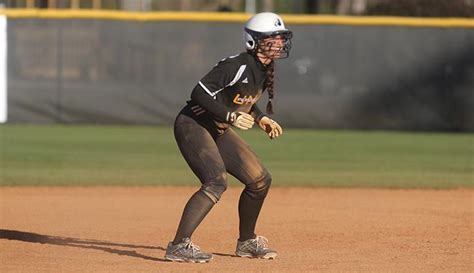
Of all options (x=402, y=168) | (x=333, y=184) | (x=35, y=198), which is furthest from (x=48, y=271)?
(x=402, y=168)

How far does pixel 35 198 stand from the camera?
10750 mm

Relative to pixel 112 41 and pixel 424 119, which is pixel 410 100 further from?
pixel 112 41

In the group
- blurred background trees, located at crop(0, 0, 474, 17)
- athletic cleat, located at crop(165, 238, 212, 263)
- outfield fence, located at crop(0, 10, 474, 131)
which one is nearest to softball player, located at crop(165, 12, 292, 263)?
athletic cleat, located at crop(165, 238, 212, 263)

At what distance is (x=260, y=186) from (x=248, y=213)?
0.79 ft

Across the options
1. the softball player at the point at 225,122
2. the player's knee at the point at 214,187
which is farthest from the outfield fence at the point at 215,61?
the player's knee at the point at 214,187

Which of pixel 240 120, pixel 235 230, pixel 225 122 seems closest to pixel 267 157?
pixel 235 230

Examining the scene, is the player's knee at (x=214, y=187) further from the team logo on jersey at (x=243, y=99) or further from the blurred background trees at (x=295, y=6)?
the blurred background trees at (x=295, y=6)

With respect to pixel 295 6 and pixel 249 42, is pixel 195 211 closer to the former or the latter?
pixel 249 42

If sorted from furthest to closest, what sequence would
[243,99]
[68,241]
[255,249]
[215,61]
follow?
[215,61] < [68,241] < [255,249] < [243,99]

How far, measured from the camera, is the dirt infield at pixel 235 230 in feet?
22.1

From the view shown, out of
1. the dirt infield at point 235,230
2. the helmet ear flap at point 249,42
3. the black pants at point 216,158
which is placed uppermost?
the helmet ear flap at point 249,42

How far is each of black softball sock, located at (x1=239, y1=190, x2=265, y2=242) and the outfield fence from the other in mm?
11827

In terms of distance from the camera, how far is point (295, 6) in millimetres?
28281

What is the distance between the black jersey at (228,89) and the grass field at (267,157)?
5517mm
